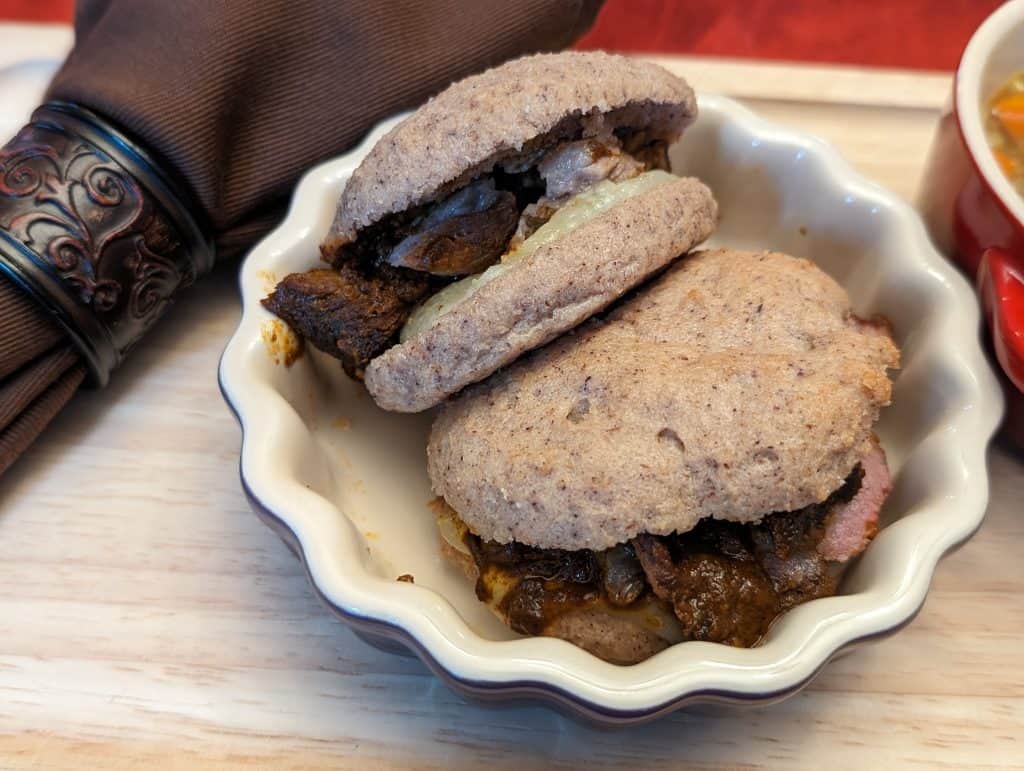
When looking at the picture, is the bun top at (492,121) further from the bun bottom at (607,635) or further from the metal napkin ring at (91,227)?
the bun bottom at (607,635)

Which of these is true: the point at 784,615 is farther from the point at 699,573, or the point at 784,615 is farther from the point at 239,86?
the point at 239,86

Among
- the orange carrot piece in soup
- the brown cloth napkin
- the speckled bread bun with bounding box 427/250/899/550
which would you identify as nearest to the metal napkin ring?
the brown cloth napkin

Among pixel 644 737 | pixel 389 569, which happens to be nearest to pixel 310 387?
pixel 389 569

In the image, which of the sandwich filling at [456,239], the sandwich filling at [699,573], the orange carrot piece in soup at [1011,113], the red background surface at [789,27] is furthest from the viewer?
the red background surface at [789,27]

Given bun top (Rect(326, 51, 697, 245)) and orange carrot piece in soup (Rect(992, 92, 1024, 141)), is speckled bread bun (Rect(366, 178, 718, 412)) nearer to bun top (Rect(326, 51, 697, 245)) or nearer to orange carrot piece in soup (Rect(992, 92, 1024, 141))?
bun top (Rect(326, 51, 697, 245))

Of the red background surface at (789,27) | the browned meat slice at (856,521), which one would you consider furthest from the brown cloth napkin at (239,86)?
A: the browned meat slice at (856,521)

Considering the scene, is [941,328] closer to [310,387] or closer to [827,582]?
[827,582]

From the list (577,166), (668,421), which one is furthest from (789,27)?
(668,421)
